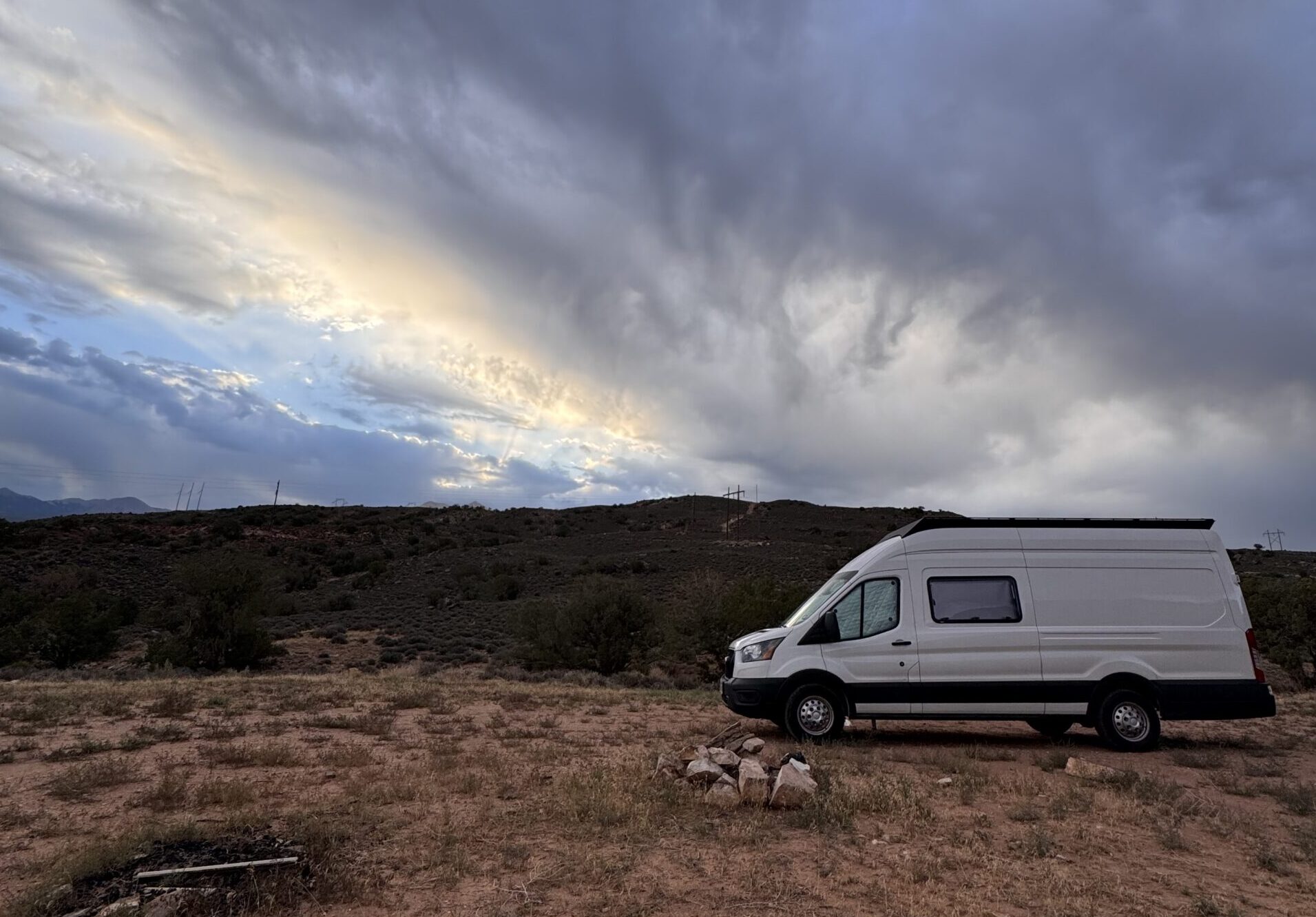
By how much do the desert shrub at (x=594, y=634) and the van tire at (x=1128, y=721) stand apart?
16.9m

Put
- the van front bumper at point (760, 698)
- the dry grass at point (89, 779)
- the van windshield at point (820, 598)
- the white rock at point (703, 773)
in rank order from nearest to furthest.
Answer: the dry grass at point (89, 779)
the white rock at point (703, 773)
the van front bumper at point (760, 698)
the van windshield at point (820, 598)

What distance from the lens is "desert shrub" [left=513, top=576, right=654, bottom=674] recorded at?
957 inches

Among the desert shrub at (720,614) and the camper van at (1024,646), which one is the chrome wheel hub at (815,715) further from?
the desert shrub at (720,614)

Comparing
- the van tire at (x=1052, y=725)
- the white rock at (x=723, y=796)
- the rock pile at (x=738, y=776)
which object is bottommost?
the white rock at (x=723, y=796)

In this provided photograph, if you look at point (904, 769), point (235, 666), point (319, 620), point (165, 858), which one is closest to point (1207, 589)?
point (904, 769)

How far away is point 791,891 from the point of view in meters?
4.39

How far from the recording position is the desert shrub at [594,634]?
2430 cm

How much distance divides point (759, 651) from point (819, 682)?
0.84 metres

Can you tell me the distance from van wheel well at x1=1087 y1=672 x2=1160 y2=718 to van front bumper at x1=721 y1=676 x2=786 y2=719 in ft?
13.0

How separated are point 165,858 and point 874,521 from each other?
3144 inches

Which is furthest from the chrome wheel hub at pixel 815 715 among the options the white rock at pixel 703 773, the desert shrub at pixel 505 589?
the desert shrub at pixel 505 589

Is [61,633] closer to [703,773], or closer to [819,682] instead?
[819,682]

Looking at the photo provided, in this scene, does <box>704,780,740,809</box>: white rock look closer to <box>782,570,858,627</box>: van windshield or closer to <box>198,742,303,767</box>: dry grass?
<box>782,570,858,627</box>: van windshield

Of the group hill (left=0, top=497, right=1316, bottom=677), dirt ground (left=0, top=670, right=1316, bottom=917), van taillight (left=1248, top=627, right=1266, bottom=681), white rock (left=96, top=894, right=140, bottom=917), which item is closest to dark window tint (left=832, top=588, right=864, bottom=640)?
dirt ground (left=0, top=670, right=1316, bottom=917)
